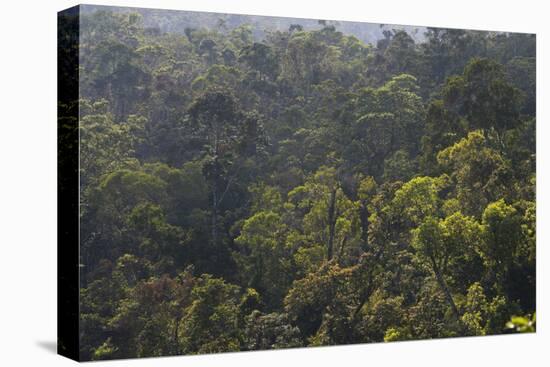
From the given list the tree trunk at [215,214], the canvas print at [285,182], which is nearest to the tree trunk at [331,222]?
the canvas print at [285,182]

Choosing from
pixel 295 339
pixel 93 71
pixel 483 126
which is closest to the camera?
pixel 93 71

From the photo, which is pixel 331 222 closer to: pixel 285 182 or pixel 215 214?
pixel 285 182

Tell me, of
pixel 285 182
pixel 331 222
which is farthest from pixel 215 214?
pixel 331 222

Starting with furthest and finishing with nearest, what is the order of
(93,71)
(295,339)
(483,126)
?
(483,126)
(295,339)
(93,71)

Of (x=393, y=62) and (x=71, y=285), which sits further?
(x=393, y=62)

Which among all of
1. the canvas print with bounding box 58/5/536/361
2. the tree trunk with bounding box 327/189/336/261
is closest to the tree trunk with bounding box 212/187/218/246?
the canvas print with bounding box 58/5/536/361

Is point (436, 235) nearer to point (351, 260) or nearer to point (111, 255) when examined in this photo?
point (351, 260)

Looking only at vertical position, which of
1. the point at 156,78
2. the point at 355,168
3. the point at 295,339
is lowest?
the point at 295,339

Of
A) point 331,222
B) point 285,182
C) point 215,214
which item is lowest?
point 331,222

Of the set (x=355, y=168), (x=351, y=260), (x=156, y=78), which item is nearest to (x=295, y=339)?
(x=351, y=260)
